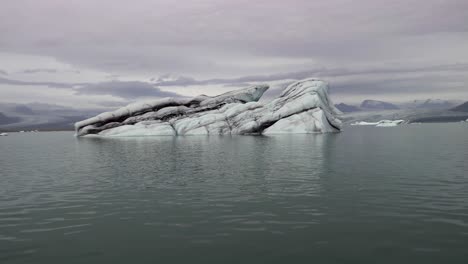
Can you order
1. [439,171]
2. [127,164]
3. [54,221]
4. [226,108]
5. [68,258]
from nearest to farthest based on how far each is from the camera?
[68,258]
[54,221]
[439,171]
[127,164]
[226,108]

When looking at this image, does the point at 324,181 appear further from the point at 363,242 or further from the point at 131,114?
the point at 131,114

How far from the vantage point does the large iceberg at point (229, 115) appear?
70938mm

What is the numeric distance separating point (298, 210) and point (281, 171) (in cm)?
980

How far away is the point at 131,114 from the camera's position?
3209 inches

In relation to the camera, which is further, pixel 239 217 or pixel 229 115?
pixel 229 115

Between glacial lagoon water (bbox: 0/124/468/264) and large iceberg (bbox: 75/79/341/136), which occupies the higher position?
large iceberg (bbox: 75/79/341/136)

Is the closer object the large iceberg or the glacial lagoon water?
the glacial lagoon water

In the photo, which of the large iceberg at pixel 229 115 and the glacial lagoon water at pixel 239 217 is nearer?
the glacial lagoon water at pixel 239 217

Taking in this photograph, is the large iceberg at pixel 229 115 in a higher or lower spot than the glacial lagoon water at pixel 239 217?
higher

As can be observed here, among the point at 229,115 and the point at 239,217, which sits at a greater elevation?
the point at 229,115

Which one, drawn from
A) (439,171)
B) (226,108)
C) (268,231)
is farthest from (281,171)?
(226,108)

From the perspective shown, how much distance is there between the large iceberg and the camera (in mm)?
70938

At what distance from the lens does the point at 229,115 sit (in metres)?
76.1

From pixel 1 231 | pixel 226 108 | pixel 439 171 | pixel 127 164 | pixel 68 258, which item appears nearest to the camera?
pixel 68 258
